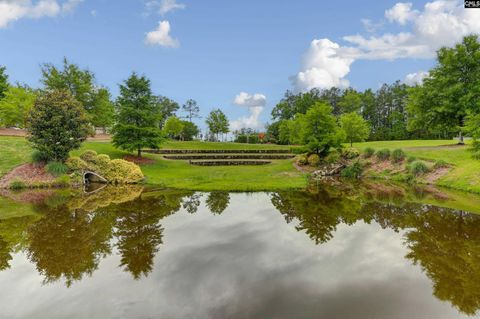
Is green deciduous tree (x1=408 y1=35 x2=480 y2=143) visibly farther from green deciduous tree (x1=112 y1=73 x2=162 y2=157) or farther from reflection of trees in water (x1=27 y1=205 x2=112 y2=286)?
reflection of trees in water (x1=27 y1=205 x2=112 y2=286)

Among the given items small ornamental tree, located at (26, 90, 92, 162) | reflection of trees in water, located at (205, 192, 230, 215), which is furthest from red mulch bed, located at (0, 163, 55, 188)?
reflection of trees in water, located at (205, 192, 230, 215)

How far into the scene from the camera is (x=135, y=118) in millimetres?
34875

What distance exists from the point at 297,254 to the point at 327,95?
83.5 meters

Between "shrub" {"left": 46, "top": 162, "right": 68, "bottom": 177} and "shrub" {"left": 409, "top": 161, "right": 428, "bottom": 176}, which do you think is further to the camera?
"shrub" {"left": 409, "top": 161, "right": 428, "bottom": 176}

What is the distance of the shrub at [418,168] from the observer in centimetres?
2691

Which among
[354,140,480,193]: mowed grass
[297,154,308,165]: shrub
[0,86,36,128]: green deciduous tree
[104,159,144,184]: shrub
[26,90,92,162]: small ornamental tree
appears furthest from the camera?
[0,86,36,128]: green deciduous tree

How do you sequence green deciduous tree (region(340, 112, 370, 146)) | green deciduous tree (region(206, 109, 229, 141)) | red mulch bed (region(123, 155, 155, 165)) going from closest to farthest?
red mulch bed (region(123, 155, 155, 165))
green deciduous tree (region(340, 112, 370, 146))
green deciduous tree (region(206, 109, 229, 141))

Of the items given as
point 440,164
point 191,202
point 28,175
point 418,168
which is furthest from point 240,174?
point 28,175

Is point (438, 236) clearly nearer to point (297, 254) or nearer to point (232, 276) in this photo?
point (297, 254)

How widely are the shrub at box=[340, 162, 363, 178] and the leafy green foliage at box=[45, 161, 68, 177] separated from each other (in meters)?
25.9

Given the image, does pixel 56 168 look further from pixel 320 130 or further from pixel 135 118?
pixel 320 130

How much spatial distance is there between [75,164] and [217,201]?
15429mm

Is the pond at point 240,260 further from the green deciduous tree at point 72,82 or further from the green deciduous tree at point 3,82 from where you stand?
the green deciduous tree at point 3,82

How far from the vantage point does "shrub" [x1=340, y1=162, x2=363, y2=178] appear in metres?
31.2
